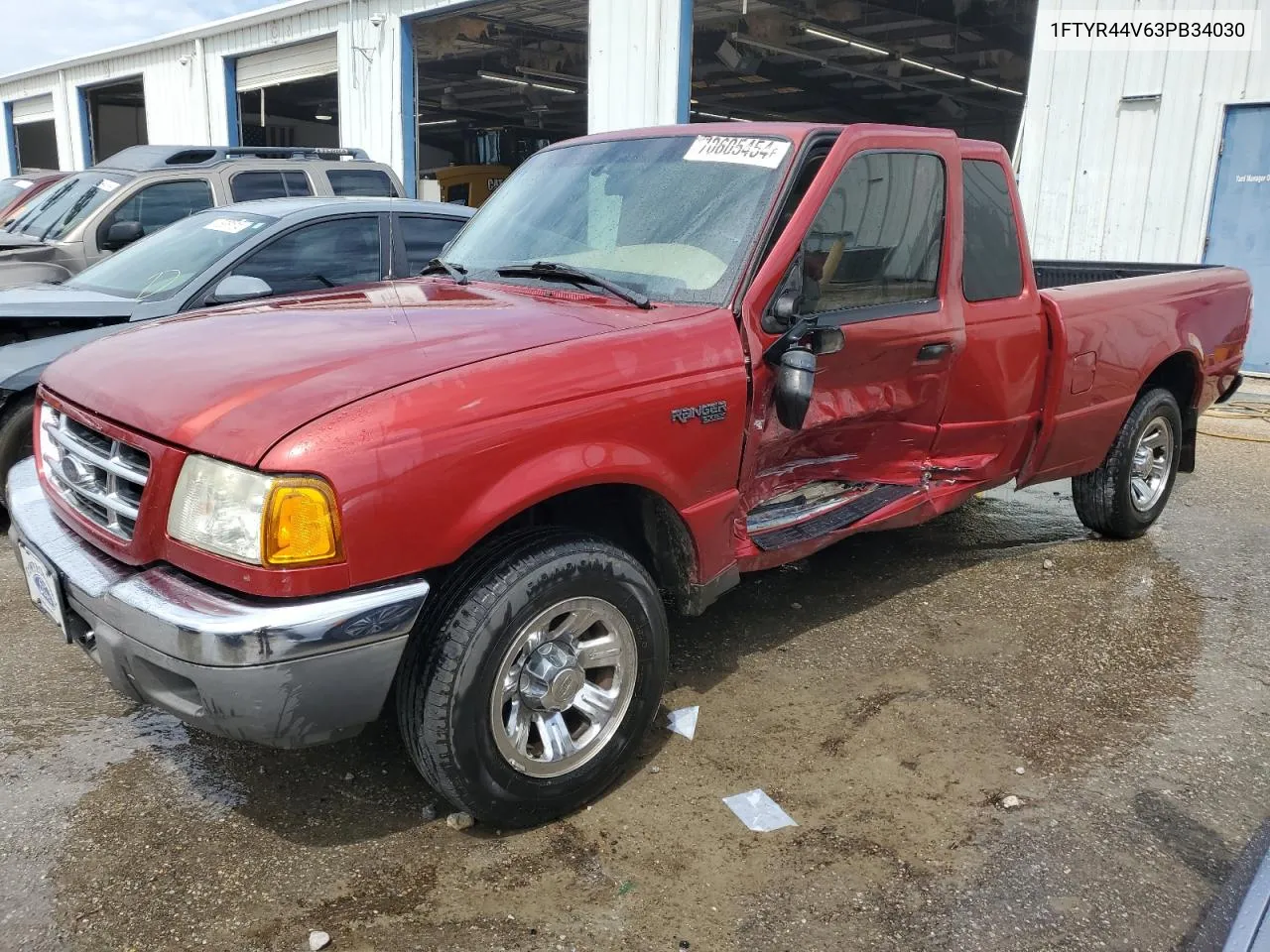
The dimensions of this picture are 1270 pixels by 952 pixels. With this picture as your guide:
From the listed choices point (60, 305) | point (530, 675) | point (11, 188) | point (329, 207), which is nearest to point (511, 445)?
point (530, 675)

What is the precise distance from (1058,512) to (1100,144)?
5.41m

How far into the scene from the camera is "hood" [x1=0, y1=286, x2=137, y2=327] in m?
5.01

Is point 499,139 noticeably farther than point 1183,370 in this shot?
Yes

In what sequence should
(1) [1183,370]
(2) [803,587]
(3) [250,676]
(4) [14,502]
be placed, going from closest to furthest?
(3) [250,676]
(4) [14,502]
(2) [803,587]
(1) [1183,370]

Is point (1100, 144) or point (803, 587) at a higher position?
point (1100, 144)

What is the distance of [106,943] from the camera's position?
2354 millimetres

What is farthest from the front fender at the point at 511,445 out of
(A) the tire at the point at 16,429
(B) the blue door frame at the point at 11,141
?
(B) the blue door frame at the point at 11,141

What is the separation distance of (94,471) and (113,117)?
2925 cm

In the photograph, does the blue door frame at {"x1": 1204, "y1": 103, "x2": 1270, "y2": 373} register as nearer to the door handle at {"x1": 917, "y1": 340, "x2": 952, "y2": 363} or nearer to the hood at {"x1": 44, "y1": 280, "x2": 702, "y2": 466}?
the door handle at {"x1": 917, "y1": 340, "x2": 952, "y2": 363}

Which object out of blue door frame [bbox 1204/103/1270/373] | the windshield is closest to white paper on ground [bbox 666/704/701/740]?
blue door frame [bbox 1204/103/1270/373]

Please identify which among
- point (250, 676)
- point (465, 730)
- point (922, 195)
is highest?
point (922, 195)

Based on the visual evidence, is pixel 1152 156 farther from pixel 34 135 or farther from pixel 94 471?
pixel 34 135

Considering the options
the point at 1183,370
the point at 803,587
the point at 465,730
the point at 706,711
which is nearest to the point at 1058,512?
the point at 1183,370

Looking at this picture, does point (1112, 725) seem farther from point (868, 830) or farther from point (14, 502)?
point (14, 502)
